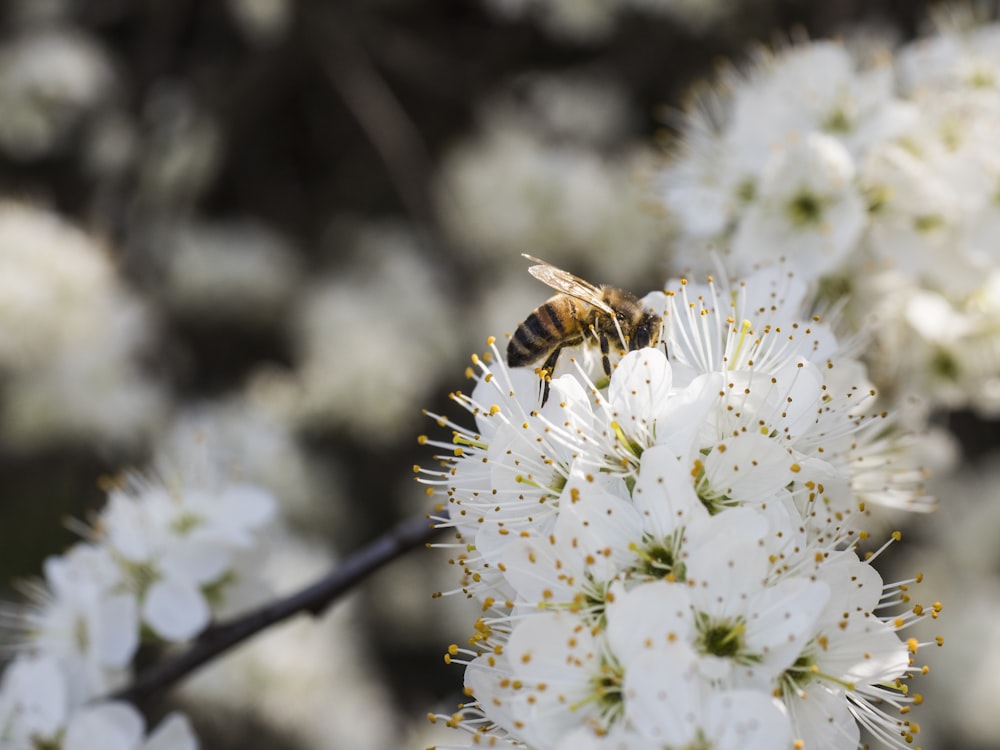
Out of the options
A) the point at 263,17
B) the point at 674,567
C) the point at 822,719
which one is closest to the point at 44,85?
the point at 263,17

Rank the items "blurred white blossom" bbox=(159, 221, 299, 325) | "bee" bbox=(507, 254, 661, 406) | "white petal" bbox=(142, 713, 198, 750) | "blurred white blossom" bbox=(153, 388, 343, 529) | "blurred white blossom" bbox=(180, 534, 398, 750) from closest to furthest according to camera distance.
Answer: "bee" bbox=(507, 254, 661, 406) → "white petal" bbox=(142, 713, 198, 750) → "blurred white blossom" bbox=(180, 534, 398, 750) → "blurred white blossom" bbox=(153, 388, 343, 529) → "blurred white blossom" bbox=(159, 221, 299, 325)

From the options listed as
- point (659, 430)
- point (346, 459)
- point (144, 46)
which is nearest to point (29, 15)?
point (144, 46)

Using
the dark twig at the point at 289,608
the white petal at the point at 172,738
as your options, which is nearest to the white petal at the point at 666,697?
the dark twig at the point at 289,608

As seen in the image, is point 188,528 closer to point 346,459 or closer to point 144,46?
point 346,459

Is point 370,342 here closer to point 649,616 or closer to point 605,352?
point 605,352

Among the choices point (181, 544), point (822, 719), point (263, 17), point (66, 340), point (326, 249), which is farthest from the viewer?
point (326, 249)

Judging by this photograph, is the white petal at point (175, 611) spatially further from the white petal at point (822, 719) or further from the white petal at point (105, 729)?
the white petal at point (822, 719)

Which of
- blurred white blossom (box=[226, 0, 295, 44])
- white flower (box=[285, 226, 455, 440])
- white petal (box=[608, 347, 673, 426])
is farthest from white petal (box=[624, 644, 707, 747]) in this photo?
blurred white blossom (box=[226, 0, 295, 44])

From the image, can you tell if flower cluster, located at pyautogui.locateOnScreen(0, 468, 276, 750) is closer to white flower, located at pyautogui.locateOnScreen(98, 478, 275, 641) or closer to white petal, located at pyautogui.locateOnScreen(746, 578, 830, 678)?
white flower, located at pyautogui.locateOnScreen(98, 478, 275, 641)
